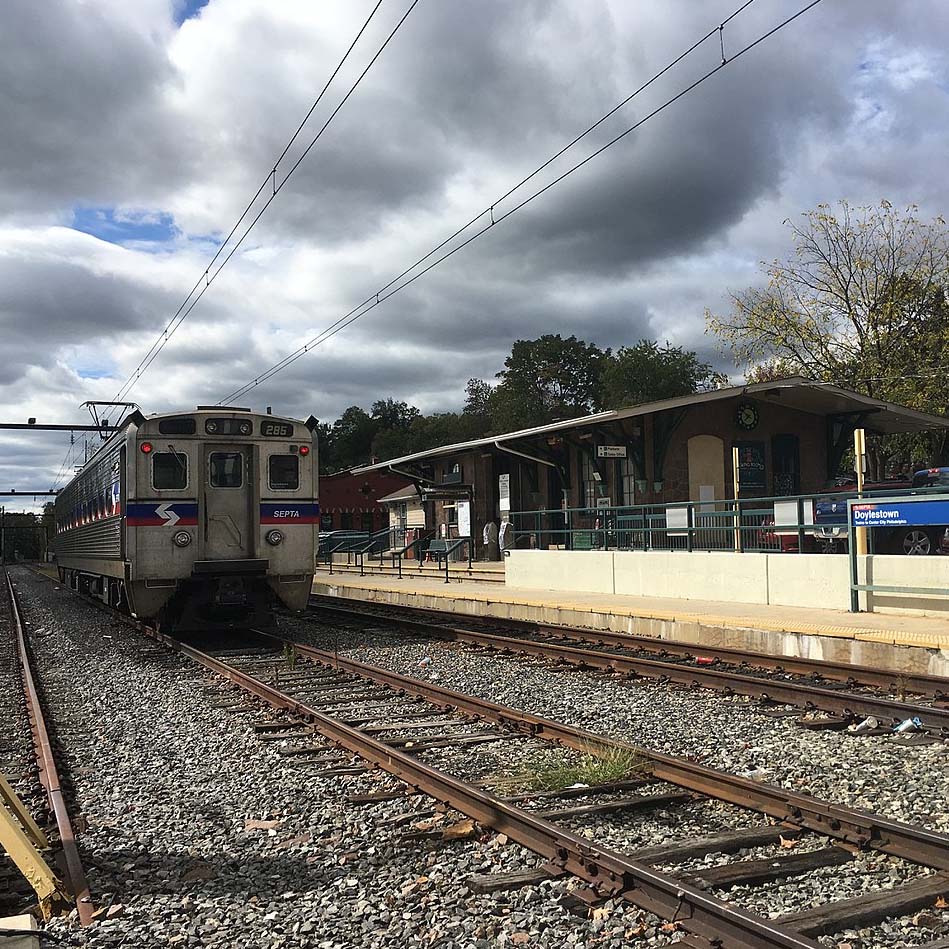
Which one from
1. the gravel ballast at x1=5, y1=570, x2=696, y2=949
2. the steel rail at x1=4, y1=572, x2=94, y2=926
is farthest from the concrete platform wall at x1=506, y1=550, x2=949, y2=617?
the steel rail at x1=4, y1=572, x2=94, y2=926

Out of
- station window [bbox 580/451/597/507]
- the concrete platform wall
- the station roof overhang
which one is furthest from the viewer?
station window [bbox 580/451/597/507]

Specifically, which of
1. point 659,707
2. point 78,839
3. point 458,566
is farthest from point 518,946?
point 458,566

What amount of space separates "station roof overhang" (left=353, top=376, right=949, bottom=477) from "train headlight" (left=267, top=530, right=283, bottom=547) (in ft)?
26.9

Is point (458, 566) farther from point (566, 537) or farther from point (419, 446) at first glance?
point (419, 446)

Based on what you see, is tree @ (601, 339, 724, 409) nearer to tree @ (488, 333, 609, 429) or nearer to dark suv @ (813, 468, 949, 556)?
tree @ (488, 333, 609, 429)

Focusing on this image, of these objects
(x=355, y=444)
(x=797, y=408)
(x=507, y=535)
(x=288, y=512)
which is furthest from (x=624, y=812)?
(x=355, y=444)

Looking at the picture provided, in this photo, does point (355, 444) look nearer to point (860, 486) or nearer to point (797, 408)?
point (797, 408)

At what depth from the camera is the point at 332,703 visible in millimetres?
8680

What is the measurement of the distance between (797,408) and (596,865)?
62.8ft

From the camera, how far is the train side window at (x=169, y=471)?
13.0m

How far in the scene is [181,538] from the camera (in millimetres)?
13094

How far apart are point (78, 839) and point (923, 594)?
954 cm

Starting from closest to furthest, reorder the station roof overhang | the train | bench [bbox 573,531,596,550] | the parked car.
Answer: the train → the parked car → bench [bbox 573,531,596,550] → the station roof overhang

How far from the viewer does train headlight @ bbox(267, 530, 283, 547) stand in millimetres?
13680
